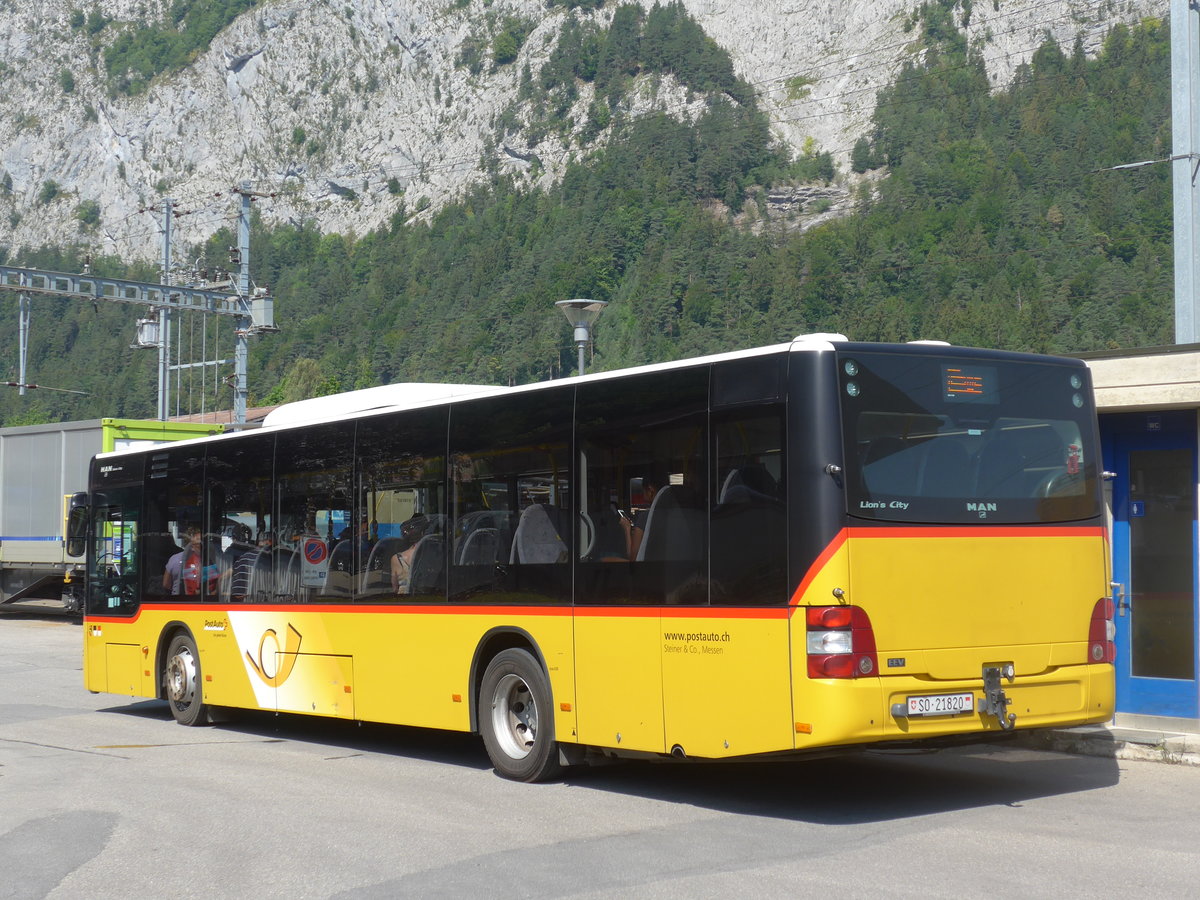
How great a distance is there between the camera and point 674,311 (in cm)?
12412

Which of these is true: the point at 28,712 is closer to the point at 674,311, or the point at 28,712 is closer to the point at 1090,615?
the point at 1090,615

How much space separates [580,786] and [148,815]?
2.76m

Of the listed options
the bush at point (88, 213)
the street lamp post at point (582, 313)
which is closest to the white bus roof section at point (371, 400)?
the street lamp post at point (582, 313)

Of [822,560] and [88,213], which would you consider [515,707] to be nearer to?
[822,560]

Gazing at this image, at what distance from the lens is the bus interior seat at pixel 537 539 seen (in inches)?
386

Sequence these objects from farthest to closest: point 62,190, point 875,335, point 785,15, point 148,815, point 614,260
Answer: point 785,15, point 62,190, point 614,260, point 875,335, point 148,815

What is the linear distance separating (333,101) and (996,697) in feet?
560

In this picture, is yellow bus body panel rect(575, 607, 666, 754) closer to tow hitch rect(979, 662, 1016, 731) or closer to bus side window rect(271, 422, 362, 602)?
tow hitch rect(979, 662, 1016, 731)

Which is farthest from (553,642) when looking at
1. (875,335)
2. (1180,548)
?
(875,335)

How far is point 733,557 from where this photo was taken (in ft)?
27.9

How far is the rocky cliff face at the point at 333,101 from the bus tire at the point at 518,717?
153m

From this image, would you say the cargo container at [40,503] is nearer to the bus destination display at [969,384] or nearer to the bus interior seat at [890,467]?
the bus destination display at [969,384]

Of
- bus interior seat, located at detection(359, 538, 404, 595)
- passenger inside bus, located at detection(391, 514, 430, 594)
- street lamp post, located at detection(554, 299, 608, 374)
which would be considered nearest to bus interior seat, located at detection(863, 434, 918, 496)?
passenger inside bus, located at detection(391, 514, 430, 594)

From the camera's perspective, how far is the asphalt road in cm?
689
